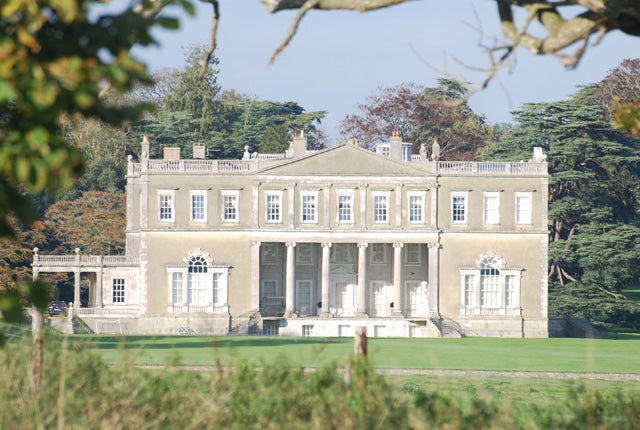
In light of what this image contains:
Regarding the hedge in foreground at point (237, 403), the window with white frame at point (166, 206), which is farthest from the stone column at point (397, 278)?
the hedge in foreground at point (237, 403)

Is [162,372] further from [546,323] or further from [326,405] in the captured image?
[546,323]

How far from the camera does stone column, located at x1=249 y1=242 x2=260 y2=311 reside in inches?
2194

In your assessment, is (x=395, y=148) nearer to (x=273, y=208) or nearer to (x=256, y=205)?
(x=273, y=208)

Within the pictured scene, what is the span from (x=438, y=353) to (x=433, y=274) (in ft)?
60.7

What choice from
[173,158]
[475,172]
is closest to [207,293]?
[173,158]

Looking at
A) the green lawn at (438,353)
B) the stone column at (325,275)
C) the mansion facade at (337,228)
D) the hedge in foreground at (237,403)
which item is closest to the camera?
the hedge in foreground at (237,403)

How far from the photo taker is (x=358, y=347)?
11.8 metres

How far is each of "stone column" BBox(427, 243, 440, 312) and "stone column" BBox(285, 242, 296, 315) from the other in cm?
572

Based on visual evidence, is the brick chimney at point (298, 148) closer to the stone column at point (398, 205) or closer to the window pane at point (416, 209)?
the stone column at point (398, 205)

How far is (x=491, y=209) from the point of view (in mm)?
56500

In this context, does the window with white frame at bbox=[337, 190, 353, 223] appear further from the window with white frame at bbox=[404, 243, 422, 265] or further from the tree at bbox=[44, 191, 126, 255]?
the tree at bbox=[44, 191, 126, 255]

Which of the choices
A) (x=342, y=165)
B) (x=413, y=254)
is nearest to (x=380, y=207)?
(x=342, y=165)

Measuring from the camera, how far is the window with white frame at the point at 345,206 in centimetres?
5625

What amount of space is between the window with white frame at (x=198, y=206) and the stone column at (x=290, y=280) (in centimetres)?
377
